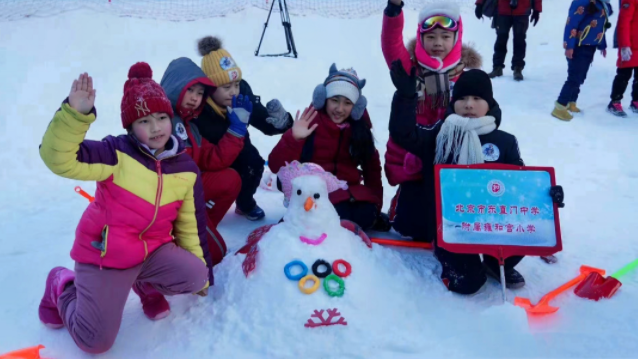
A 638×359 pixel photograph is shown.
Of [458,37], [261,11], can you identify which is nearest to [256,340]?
[458,37]

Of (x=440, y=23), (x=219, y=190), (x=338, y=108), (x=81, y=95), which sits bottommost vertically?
(x=219, y=190)

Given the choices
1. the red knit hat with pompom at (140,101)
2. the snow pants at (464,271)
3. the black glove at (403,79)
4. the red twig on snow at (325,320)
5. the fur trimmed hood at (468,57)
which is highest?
the red knit hat with pompom at (140,101)

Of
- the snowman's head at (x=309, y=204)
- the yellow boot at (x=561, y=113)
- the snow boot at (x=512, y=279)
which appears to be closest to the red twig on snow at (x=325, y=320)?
the snowman's head at (x=309, y=204)

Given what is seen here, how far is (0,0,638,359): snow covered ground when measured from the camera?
2059mm

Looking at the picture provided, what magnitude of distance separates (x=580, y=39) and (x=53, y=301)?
5560 mm

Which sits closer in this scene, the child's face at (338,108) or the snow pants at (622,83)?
the child's face at (338,108)

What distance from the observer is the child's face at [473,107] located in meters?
2.48

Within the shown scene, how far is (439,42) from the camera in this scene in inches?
117

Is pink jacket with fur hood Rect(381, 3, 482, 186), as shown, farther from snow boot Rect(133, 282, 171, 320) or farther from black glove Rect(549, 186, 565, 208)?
snow boot Rect(133, 282, 171, 320)

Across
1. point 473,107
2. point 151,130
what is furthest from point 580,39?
point 151,130

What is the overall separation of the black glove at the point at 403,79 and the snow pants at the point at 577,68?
4041 millimetres

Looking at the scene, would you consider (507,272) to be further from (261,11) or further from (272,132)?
(261,11)

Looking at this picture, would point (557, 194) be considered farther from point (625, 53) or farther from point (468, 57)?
point (625, 53)

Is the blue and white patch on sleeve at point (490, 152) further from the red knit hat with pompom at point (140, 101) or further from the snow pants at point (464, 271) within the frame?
the red knit hat with pompom at point (140, 101)
